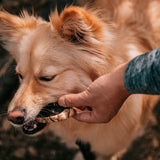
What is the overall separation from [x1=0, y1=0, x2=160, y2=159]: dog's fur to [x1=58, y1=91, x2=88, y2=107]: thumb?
86 millimetres

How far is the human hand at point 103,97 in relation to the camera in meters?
1.14

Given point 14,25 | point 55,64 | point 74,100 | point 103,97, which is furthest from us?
point 14,25

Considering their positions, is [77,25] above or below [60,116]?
above

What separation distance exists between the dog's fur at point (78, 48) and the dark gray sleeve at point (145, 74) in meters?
0.47

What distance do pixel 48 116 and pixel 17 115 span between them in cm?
24

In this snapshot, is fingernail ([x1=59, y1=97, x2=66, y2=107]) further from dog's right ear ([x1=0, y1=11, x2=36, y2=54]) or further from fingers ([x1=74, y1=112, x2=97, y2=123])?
dog's right ear ([x1=0, y1=11, x2=36, y2=54])

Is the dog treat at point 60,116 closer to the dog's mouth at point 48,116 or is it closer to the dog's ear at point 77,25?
the dog's mouth at point 48,116

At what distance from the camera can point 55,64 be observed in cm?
145

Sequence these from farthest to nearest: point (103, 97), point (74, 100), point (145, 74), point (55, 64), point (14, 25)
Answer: point (14, 25)
point (55, 64)
point (74, 100)
point (103, 97)
point (145, 74)

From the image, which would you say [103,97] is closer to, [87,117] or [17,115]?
[87,117]

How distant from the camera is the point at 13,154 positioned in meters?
2.74

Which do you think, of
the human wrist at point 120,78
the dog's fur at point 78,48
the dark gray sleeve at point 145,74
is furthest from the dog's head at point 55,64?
the dark gray sleeve at point 145,74

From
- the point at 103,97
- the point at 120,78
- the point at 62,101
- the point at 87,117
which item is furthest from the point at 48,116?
the point at 120,78

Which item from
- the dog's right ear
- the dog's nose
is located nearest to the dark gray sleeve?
the dog's nose
